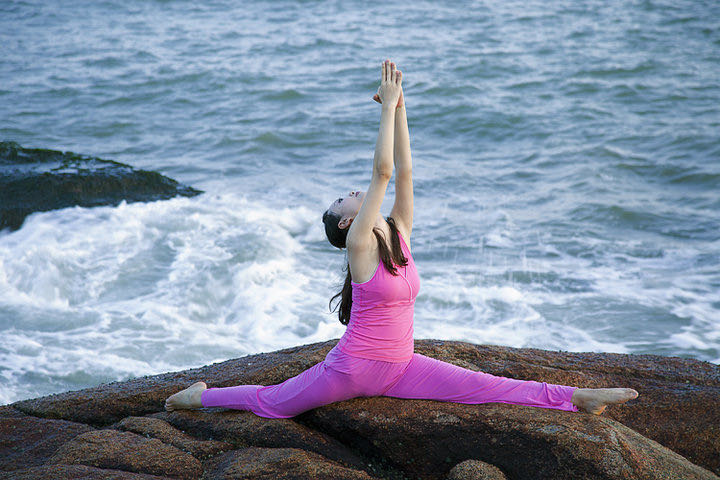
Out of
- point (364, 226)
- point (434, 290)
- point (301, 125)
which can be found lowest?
point (434, 290)

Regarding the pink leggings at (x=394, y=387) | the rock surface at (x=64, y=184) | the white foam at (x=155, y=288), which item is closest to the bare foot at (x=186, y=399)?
the pink leggings at (x=394, y=387)

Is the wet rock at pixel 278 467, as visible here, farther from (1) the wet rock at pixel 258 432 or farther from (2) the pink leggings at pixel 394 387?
(2) the pink leggings at pixel 394 387

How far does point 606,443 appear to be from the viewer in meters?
3.33

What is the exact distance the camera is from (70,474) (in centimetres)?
317

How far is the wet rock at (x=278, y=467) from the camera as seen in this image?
324 centimetres

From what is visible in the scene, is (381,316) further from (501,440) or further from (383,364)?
(501,440)

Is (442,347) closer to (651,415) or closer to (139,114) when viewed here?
(651,415)

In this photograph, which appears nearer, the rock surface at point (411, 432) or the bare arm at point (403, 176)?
the rock surface at point (411, 432)

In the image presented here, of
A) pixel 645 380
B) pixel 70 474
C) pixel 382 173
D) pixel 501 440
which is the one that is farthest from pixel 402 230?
→ pixel 70 474

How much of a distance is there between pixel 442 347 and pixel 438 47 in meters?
17.9

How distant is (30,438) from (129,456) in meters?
0.78

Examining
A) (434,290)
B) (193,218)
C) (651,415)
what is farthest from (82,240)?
(651,415)

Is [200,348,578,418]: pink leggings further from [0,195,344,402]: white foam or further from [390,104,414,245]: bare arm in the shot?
[0,195,344,402]: white foam

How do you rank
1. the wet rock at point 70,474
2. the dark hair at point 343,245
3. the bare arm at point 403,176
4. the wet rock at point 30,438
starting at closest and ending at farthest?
the wet rock at point 70,474 → the wet rock at point 30,438 → the dark hair at point 343,245 → the bare arm at point 403,176
